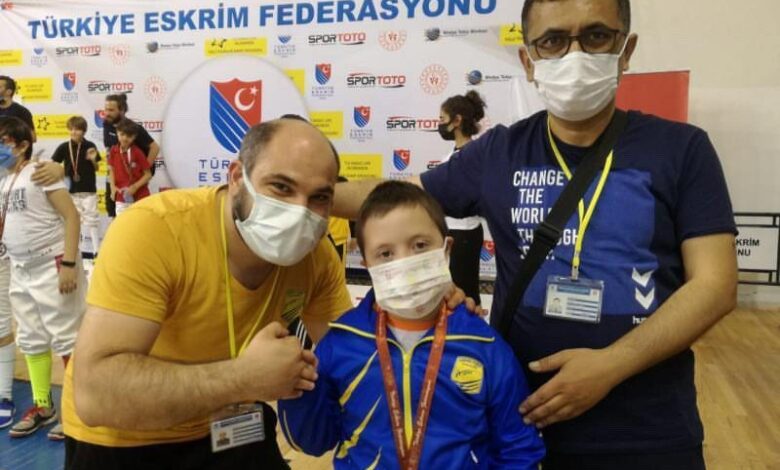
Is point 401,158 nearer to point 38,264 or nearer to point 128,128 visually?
point 128,128

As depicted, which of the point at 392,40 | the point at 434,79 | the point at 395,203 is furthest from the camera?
the point at 392,40

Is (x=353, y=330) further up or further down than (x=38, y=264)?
further up

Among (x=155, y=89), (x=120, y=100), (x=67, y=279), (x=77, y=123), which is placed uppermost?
(x=155, y=89)

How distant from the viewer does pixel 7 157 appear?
3338mm

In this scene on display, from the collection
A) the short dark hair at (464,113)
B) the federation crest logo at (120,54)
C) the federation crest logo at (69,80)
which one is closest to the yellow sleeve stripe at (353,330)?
the short dark hair at (464,113)

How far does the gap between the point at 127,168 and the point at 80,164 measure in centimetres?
72

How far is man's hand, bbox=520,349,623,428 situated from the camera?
4.04ft

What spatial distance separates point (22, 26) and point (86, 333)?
26.4ft

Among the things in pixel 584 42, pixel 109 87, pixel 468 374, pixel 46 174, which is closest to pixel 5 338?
pixel 46 174

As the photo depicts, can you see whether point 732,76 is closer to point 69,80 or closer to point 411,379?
point 411,379

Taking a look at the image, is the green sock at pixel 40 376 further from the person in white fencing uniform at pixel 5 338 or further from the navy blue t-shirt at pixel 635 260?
the navy blue t-shirt at pixel 635 260

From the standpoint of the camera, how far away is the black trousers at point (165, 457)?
1619mm

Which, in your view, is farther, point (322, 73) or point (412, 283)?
point (322, 73)

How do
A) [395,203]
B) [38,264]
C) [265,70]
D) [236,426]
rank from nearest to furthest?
1. [395,203]
2. [236,426]
3. [38,264]
4. [265,70]
